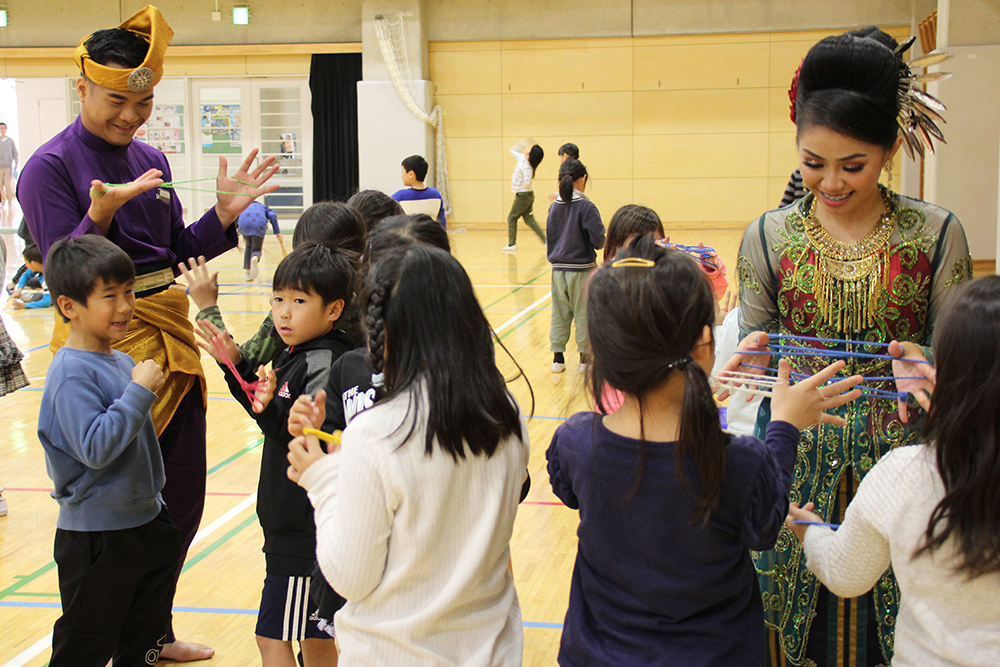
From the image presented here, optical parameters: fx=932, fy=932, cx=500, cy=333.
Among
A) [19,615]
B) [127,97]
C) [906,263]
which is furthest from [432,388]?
[19,615]

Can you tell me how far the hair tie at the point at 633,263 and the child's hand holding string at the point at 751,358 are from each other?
41cm

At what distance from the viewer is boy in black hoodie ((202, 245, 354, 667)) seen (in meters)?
2.03

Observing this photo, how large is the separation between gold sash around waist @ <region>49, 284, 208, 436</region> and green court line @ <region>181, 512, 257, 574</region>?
1.01m

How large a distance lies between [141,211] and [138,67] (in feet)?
1.19

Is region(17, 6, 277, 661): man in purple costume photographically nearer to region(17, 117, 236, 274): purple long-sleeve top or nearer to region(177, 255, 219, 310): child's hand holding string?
region(17, 117, 236, 274): purple long-sleeve top

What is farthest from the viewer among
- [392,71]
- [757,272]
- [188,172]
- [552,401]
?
[188,172]

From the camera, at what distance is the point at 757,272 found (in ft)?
5.98

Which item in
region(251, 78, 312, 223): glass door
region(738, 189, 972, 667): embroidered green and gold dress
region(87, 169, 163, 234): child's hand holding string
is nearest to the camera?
region(738, 189, 972, 667): embroidered green and gold dress

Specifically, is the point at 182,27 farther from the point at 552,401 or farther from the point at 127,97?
the point at 127,97

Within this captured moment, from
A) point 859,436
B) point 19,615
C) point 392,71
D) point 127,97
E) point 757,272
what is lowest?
point 19,615

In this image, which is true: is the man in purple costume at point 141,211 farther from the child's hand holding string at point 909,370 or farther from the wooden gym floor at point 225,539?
the child's hand holding string at point 909,370

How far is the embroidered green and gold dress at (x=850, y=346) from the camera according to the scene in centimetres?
170

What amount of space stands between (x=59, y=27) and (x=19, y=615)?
50.5ft

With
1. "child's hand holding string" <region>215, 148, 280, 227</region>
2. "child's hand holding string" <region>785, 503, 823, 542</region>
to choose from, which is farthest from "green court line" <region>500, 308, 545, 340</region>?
"child's hand holding string" <region>785, 503, 823, 542</region>
